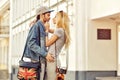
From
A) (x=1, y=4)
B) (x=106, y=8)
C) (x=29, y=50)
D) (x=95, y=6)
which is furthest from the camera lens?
(x=1, y=4)

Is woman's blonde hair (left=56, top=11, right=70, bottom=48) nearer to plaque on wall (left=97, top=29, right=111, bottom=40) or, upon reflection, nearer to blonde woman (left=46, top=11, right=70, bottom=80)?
blonde woman (left=46, top=11, right=70, bottom=80)

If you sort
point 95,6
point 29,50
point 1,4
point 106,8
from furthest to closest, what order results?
point 1,4
point 95,6
point 106,8
point 29,50

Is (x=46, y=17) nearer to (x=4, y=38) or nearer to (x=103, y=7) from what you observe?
(x=103, y=7)

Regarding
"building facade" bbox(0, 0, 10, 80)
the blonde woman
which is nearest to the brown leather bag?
the blonde woman

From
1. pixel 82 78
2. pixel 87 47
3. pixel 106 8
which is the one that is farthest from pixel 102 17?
pixel 82 78

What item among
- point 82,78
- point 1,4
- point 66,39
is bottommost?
point 82,78

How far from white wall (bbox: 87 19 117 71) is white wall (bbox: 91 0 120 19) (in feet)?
1.36

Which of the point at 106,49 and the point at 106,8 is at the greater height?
the point at 106,8

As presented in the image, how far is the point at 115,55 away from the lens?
14008 millimetres

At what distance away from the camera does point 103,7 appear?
13.0 meters

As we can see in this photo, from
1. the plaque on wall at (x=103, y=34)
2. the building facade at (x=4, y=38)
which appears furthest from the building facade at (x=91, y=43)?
the building facade at (x=4, y=38)

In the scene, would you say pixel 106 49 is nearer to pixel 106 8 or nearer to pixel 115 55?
pixel 115 55

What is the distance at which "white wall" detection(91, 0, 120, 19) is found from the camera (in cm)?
1207

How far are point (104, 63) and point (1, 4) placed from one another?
2478 cm
